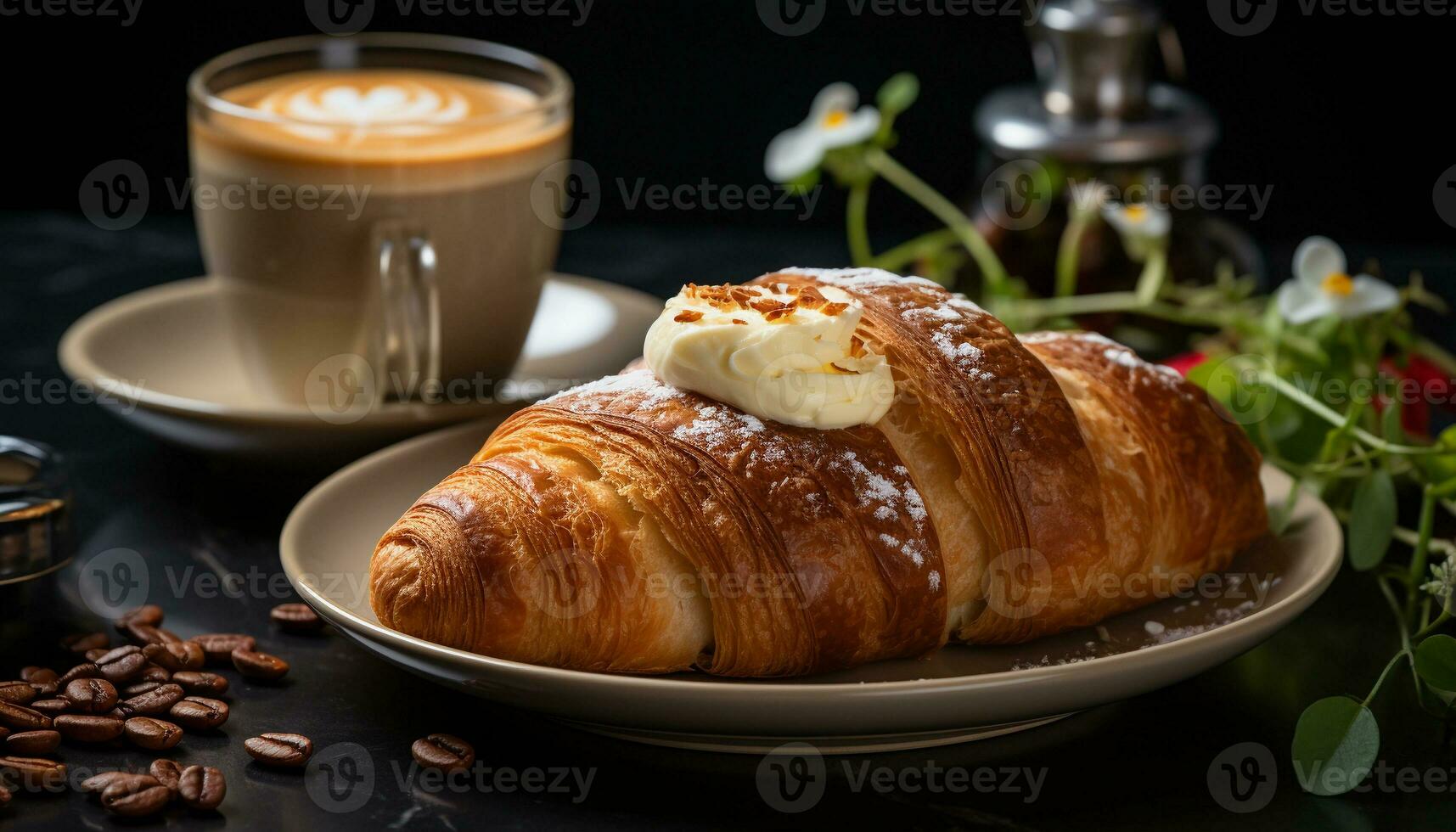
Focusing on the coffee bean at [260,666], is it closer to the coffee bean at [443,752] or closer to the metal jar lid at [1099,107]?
the coffee bean at [443,752]

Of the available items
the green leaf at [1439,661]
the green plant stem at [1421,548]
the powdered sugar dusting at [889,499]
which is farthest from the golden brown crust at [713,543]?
the green plant stem at [1421,548]

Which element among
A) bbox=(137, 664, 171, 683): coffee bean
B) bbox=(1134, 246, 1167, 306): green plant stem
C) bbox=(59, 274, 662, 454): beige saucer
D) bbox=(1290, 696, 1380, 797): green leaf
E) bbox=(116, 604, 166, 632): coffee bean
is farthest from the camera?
bbox=(1134, 246, 1167, 306): green plant stem

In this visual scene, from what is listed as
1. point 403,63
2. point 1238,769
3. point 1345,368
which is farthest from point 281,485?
point 1345,368

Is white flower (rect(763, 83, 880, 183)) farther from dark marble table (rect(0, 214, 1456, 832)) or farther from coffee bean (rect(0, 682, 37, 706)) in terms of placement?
coffee bean (rect(0, 682, 37, 706))

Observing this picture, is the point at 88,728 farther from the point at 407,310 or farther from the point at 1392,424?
the point at 1392,424

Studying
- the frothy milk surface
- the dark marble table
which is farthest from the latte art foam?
the dark marble table

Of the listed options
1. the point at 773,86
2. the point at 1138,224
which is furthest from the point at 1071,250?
the point at 773,86
